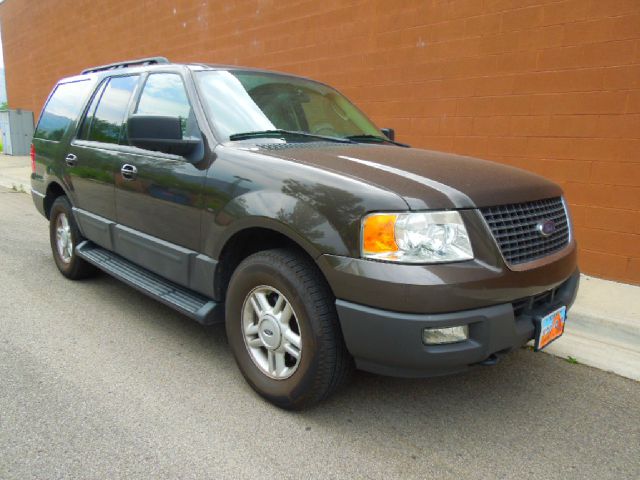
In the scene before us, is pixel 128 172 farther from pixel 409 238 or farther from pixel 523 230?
pixel 523 230

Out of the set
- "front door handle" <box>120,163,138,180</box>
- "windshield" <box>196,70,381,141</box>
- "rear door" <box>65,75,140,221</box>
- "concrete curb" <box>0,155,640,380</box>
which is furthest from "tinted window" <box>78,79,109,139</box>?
"concrete curb" <box>0,155,640,380</box>

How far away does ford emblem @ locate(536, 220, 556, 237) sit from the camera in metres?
2.62

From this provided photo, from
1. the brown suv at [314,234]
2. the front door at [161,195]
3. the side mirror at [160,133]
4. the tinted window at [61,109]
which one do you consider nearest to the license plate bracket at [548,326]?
the brown suv at [314,234]

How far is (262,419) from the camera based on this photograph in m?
2.71

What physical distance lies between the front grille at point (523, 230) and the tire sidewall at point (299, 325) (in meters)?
0.96

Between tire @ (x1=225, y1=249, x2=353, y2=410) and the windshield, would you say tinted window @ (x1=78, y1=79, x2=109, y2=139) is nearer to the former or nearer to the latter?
the windshield

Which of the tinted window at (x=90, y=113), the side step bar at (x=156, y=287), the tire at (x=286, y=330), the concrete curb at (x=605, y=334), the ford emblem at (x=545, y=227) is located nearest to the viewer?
the tire at (x=286, y=330)

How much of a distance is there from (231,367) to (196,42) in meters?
8.31

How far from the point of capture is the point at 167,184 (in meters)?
3.28

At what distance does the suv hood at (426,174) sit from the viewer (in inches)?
92.0

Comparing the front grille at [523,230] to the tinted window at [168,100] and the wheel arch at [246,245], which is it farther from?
the tinted window at [168,100]

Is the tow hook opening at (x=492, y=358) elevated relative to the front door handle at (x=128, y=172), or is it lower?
lower

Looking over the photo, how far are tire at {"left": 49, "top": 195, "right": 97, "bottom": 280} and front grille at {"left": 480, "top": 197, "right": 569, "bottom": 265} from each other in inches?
147

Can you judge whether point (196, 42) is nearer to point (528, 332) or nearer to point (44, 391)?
point (44, 391)
